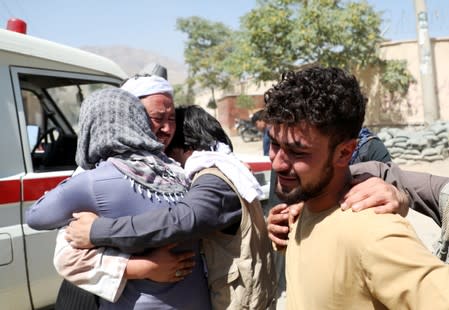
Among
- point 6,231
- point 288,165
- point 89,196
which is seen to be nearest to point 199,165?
point 89,196

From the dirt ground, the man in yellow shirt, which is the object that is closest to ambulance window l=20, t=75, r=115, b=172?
the man in yellow shirt

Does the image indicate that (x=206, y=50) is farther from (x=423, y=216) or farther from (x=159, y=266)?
(x=159, y=266)

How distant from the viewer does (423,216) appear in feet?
21.2

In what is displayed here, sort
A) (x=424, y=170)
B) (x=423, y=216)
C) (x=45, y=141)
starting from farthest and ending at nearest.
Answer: (x=424, y=170), (x=423, y=216), (x=45, y=141)

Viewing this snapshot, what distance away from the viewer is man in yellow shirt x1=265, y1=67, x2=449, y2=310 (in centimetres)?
86

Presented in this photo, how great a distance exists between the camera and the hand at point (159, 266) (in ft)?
4.47

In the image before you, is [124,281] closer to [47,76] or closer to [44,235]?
[44,235]

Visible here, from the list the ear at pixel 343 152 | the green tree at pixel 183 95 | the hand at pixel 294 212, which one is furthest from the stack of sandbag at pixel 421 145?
the green tree at pixel 183 95

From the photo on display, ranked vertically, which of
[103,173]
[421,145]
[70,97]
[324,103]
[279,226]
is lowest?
[421,145]

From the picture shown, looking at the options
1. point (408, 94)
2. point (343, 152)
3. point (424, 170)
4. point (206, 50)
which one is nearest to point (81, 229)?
point (343, 152)

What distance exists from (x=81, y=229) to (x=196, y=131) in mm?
742

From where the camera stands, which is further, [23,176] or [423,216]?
[423,216]

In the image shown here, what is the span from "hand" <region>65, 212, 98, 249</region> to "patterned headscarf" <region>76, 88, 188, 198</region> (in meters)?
0.18

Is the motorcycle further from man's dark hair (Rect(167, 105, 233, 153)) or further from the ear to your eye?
the ear
